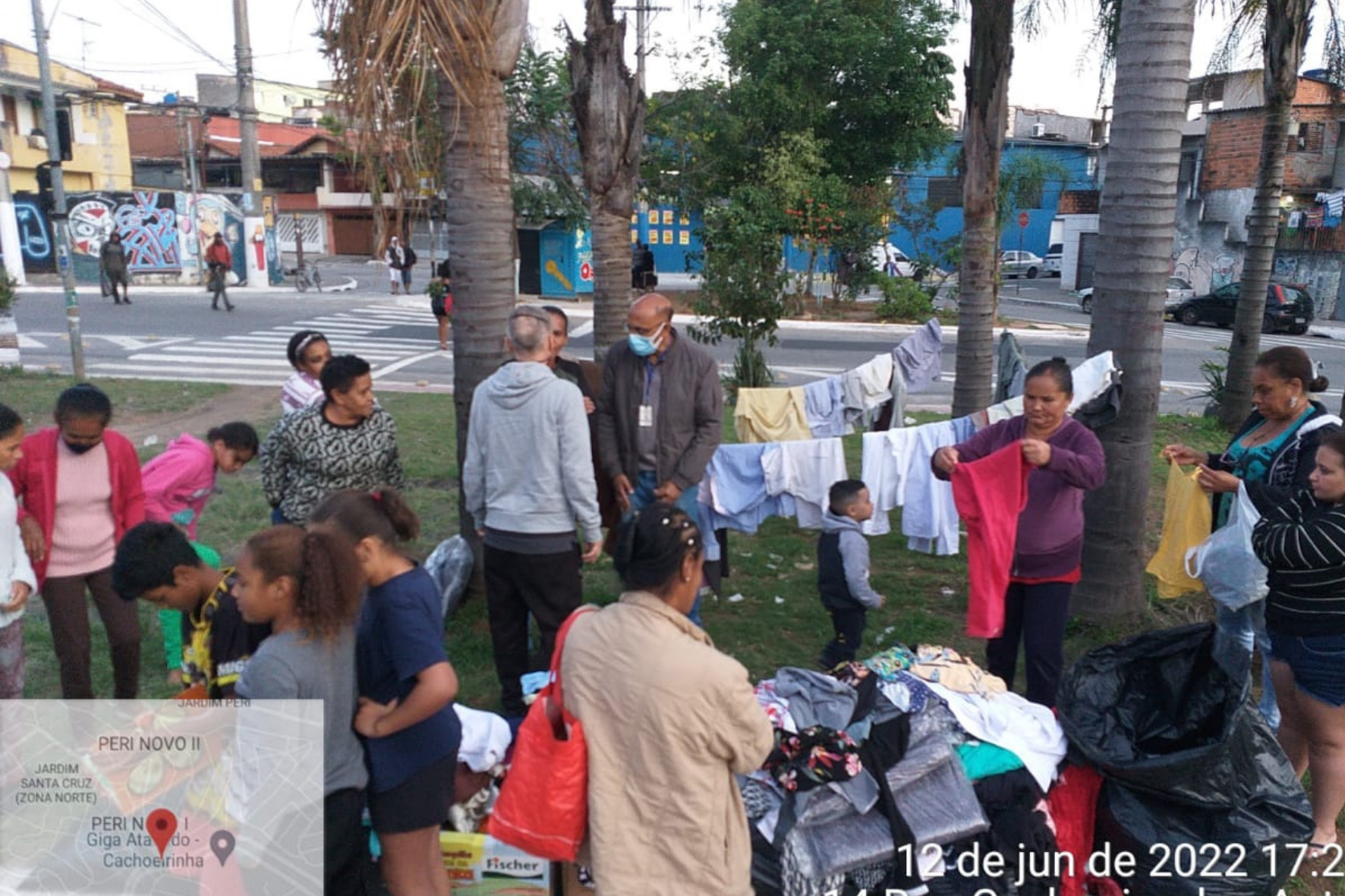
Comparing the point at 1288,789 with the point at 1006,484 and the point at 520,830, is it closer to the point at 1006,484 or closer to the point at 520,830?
the point at 1006,484

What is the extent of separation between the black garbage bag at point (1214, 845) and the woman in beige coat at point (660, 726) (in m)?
1.71

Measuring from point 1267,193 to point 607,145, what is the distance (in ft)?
25.5

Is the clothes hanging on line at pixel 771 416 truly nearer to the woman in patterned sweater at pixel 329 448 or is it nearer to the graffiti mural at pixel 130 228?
the woman in patterned sweater at pixel 329 448

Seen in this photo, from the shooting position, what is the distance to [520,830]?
9.43ft

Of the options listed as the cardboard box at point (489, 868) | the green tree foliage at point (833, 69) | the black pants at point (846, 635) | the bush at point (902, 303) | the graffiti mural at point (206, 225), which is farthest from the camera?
the graffiti mural at point (206, 225)

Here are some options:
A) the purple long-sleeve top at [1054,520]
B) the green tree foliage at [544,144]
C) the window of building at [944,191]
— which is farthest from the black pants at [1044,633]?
the window of building at [944,191]

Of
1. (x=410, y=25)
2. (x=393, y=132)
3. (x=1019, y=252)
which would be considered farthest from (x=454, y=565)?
(x=1019, y=252)

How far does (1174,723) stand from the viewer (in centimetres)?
400

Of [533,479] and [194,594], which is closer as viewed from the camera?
[194,594]

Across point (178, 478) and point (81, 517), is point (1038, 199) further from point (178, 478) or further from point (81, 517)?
point (81, 517)

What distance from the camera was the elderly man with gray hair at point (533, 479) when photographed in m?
4.43

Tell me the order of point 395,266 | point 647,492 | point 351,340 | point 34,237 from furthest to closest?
point 34,237
point 395,266
point 351,340
point 647,492

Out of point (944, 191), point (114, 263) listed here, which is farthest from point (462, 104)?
point (944, 191)

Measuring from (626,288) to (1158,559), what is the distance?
15.2ft
